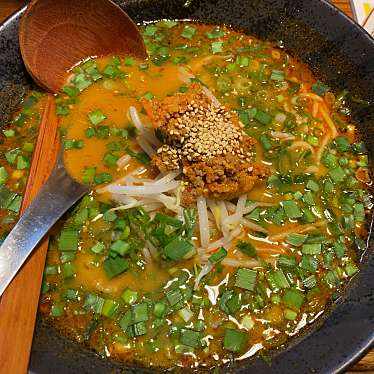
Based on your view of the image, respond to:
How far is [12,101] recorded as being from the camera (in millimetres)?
2600

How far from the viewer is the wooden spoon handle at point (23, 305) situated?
1.75 meters

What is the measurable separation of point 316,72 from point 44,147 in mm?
1676

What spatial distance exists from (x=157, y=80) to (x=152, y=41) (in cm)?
31

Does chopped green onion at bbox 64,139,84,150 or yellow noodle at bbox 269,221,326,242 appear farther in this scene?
chopped green onion at bbox 64,139,84,150

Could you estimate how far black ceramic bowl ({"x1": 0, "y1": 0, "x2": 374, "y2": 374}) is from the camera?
6.19ft

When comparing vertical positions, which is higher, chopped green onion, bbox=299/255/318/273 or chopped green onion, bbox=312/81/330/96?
chopped green onion, bbox=312/81/330/96

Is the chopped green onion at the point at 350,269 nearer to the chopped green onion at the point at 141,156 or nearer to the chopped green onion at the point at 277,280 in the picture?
the chopped green onion at the point at 277,280

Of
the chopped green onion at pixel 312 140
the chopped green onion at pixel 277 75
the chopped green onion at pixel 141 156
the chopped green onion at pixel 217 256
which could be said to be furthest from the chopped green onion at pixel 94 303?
the chopped green onion at pixel 277 75

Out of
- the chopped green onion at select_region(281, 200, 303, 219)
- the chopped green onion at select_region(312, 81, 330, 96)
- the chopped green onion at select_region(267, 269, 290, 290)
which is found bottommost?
the chopped green onion at select_region(267, 269, 290, 290)

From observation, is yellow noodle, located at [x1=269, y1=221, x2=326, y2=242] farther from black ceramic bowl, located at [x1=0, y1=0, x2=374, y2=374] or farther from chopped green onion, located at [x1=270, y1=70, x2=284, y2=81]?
chopped green onion, located at [x1=270, y1=70, x2=284, y2=81]

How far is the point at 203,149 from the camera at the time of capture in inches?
80.7

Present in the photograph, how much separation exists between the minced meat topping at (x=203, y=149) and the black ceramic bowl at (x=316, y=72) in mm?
738

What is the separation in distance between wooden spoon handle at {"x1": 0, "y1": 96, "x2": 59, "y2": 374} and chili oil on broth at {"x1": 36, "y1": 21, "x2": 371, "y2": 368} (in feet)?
0.56

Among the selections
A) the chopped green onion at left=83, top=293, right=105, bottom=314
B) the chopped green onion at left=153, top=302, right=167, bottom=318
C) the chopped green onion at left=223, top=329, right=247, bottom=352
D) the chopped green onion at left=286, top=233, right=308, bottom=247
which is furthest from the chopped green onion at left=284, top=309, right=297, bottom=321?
the chopped green onion at left=83, top=293, right=105, bottom=314
